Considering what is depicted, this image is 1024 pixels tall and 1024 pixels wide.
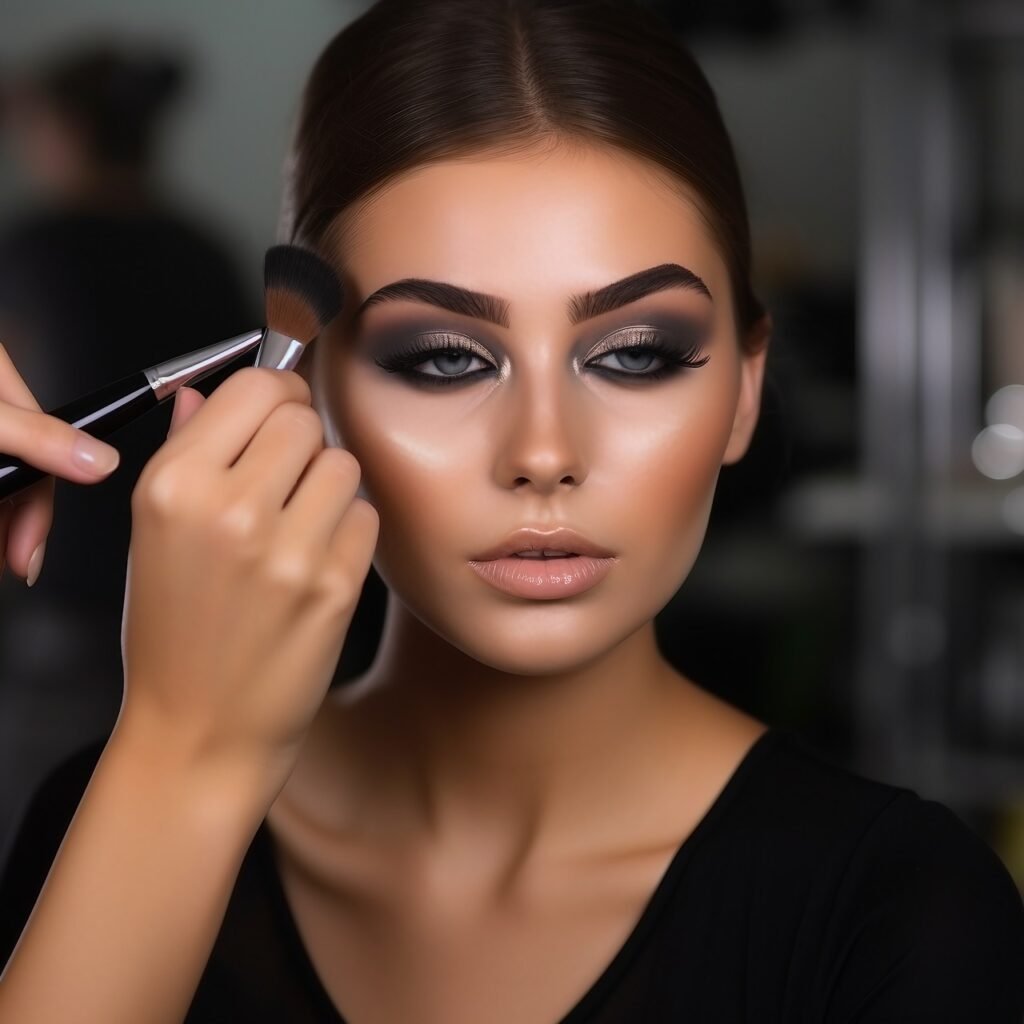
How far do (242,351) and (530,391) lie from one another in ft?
0.46

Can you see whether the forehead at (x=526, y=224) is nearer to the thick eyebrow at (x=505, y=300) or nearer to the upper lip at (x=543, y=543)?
the thick eyebrow at (x=505, y=300)

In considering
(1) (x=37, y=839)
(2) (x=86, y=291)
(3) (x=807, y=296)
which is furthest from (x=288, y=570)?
(3) (x=807, y=296)

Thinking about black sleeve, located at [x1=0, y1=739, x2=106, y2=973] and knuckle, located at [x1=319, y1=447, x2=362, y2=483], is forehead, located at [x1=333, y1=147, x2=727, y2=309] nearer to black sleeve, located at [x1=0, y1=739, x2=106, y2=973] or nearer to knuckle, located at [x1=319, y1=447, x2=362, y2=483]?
knuckle, located at [x1=319, y1=447, x2=362, y2=483]

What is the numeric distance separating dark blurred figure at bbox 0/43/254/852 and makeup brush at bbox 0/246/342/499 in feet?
3.60

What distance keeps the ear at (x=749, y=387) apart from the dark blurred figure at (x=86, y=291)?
106 cm

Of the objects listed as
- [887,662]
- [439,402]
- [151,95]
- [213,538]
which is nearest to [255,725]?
[213,538]

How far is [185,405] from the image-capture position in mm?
644

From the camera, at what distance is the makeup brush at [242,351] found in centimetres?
64

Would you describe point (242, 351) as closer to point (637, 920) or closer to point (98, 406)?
point (98, 406)

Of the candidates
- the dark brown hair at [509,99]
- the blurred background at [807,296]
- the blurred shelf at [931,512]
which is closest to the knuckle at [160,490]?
the dark brown hair at [509,99]

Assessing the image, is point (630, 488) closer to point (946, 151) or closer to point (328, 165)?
point (328, 165)

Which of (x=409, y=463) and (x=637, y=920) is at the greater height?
(x=409, y=463)

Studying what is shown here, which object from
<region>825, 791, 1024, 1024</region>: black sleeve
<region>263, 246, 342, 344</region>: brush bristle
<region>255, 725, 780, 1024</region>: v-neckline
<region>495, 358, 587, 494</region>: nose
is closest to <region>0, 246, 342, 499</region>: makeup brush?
<region>263, 246, 342, 344</region>: brush bristle

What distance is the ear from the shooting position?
81cm
